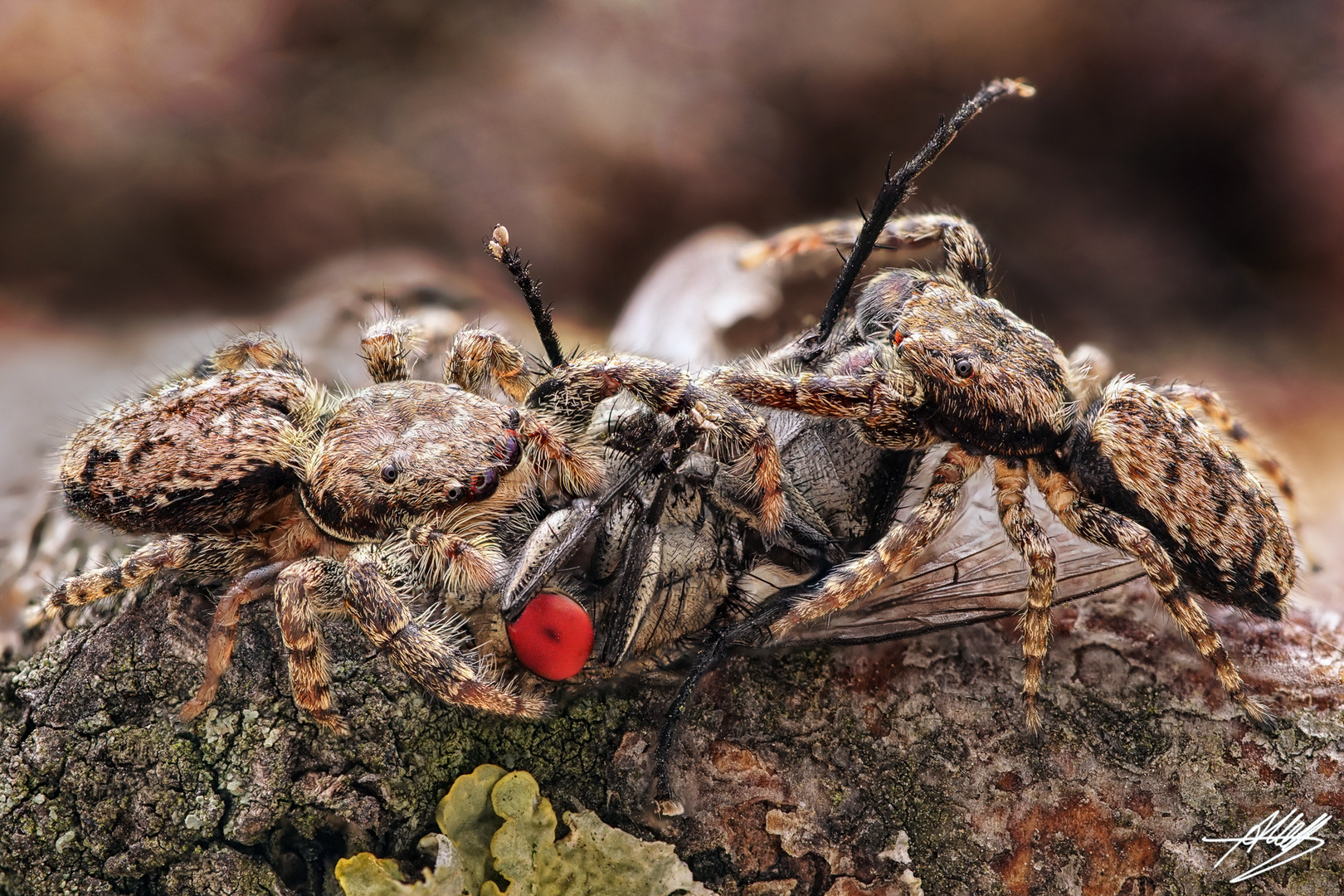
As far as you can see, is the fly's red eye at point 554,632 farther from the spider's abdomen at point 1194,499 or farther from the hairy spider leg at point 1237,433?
the hairy spider leg at point 1237,433

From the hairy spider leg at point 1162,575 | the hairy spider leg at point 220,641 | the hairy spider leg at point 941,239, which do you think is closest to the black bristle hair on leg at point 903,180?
the hairy spider leg at point 941,239

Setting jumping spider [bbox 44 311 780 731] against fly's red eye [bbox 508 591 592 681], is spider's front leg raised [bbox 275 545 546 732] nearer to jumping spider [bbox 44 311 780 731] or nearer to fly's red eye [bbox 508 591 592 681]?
jumping spider [bbox 44 311 780 731]

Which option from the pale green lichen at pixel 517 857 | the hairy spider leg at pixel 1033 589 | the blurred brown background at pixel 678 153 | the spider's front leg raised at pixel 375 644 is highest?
the blurred brown background at pixel 678 153

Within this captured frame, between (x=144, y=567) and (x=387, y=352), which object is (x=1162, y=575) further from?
(x=144, y=567)

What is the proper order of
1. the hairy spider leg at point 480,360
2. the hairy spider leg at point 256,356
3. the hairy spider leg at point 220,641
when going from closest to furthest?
the hairy spider leg at point 220,641 → the hairy spider leg at point 480,360 → the hairy spider leg at point 256,356

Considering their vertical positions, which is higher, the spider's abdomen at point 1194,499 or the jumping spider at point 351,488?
the jumping spider at point 351,488

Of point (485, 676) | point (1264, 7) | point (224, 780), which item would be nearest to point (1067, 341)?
point (1264, 7)

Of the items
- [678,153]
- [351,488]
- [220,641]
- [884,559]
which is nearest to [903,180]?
[884,559]

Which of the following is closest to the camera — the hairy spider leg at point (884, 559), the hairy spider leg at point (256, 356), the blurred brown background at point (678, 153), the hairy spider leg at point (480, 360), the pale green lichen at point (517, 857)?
the pale green lichen at point (517, 857)
